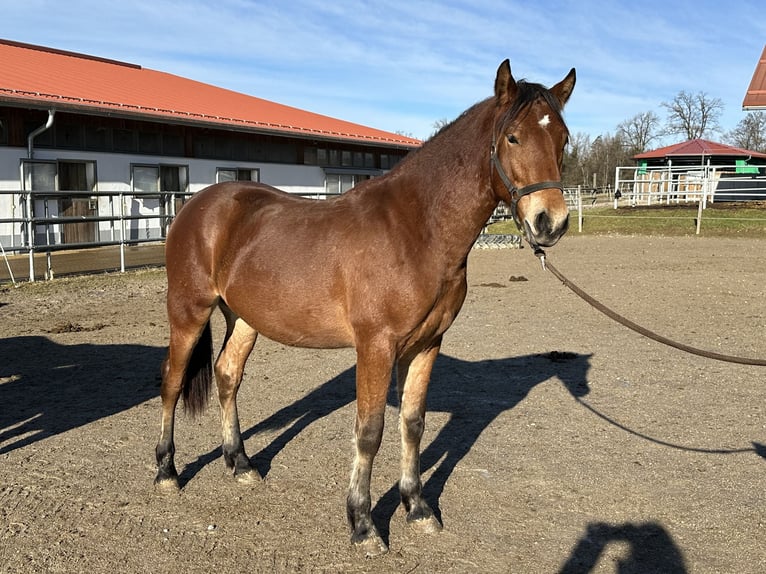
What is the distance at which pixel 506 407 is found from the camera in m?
5.71

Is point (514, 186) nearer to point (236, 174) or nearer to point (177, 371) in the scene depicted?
point (177, 371)

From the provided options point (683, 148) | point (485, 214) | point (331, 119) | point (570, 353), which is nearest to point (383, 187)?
point (485, 214)

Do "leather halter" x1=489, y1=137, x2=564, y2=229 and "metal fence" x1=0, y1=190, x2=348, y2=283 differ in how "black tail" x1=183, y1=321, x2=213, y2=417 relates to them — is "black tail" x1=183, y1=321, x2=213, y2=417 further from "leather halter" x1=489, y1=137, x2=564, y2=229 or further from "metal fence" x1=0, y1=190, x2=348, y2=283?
"metal fence" x1=0, y1=190, x2=348, y2=283

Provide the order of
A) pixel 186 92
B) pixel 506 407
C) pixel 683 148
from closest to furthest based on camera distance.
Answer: pixel 506 407 → pixel 186 92 → pixel 683 148

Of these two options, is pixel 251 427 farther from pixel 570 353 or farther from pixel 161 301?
pixel 161 301

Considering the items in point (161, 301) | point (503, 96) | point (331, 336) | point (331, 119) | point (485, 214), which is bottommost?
point (161, 301)

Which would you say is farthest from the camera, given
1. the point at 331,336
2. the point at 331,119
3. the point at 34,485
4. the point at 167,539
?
the point at 331,119

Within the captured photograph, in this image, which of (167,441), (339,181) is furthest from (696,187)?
(167,441)

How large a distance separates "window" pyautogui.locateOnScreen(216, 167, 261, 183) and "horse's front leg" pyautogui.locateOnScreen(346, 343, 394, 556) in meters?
19.0

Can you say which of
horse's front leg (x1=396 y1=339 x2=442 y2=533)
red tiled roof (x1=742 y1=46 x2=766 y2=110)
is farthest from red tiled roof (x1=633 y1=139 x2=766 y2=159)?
horse's front leg (x1=396 y1=339 x2=442 y2=533)

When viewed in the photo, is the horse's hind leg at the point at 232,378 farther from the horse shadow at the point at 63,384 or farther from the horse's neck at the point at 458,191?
the horse's neck at the point at 458,191

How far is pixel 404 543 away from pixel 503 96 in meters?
2.36

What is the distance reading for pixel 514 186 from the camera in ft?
10.4

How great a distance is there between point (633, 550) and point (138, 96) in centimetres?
2102
